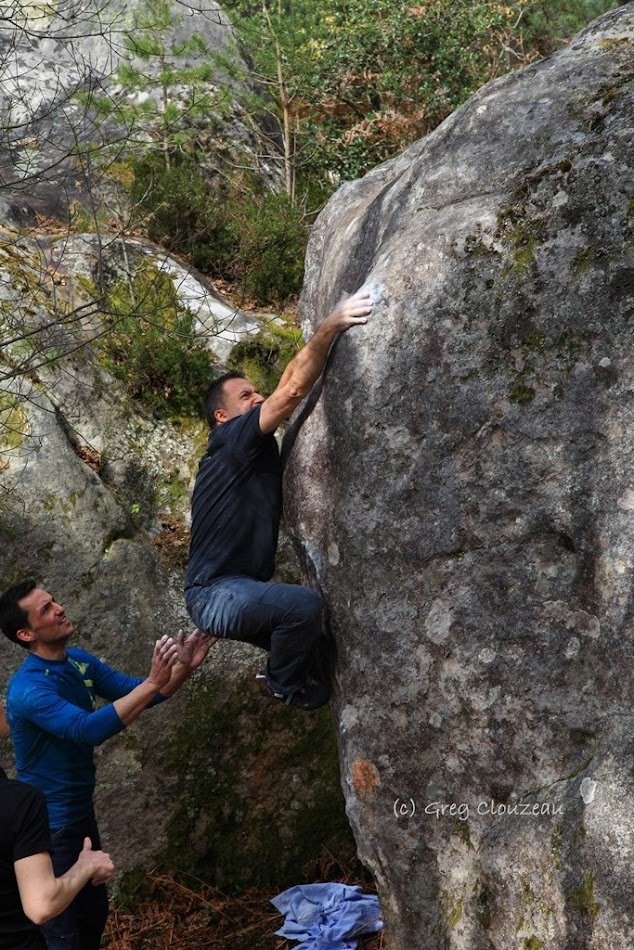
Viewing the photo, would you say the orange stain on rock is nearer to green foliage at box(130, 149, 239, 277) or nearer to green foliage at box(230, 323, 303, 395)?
green foliage at box(230, 323, 303, 395)

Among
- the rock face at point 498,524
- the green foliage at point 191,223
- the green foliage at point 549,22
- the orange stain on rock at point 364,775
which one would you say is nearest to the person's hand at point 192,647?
the rock face at point 498,524

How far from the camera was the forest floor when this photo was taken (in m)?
5.79

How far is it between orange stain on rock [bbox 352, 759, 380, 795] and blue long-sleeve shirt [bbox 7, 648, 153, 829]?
1.05 m

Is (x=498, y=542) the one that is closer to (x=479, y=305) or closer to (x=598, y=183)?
(x=479, y=305)

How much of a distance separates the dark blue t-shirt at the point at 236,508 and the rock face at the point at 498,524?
10.1 inches

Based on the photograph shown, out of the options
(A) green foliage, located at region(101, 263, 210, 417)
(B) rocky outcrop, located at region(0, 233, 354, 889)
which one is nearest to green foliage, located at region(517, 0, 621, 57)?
(A) green foliage, located at region(101, 263, 210, 417)

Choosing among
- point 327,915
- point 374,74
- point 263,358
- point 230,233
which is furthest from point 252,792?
point 374,74

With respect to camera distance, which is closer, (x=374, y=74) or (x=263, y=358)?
(x=263, y=358)

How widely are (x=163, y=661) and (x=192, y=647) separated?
0.68ft

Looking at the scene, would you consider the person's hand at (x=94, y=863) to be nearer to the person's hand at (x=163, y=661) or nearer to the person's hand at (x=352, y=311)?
the person's hand at (x=163, y=661)

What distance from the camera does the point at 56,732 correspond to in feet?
13.8

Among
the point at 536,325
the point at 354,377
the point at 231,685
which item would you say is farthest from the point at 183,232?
the point at 536,325

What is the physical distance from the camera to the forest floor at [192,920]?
19.0 feet

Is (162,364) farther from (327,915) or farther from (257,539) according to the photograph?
(327,915)
